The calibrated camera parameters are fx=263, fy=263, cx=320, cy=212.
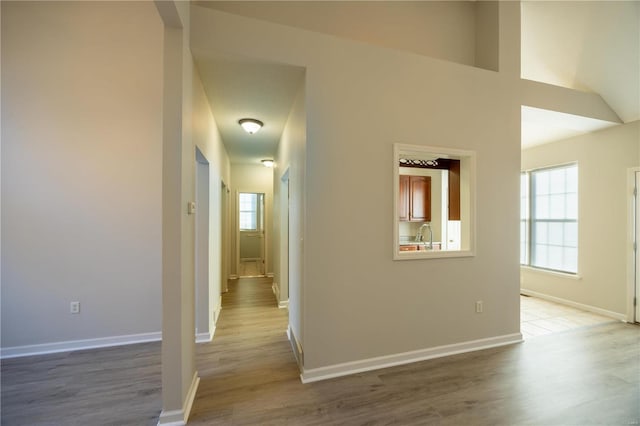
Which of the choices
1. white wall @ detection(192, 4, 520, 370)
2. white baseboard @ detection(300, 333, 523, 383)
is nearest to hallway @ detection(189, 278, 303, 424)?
white baseboard @ detection(300, 333, 523, 383)

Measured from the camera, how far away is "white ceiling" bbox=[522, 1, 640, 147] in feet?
9.54

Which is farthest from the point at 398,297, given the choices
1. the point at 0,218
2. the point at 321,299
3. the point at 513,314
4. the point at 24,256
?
the point at 0,218

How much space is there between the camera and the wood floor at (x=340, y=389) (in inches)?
73.6

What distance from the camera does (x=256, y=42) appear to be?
7.23 ft


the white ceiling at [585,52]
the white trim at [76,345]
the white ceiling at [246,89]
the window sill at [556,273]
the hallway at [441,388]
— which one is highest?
the white ceiling at [585,52]

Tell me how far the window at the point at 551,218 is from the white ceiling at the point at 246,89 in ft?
15.6

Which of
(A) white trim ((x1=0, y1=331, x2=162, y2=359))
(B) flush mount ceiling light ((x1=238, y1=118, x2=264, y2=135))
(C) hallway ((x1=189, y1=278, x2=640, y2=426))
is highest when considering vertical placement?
(B) flush mount ceiling light ((x1=238, y1=118, x2=264, y2=135))

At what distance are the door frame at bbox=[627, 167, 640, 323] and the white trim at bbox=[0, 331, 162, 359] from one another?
243 inches

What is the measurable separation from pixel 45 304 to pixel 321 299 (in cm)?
296

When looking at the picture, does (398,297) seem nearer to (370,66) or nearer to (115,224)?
(370,66)

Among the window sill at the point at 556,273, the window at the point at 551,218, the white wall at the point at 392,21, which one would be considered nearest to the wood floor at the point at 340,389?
the window sill at the point at 556,273

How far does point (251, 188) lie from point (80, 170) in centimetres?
396

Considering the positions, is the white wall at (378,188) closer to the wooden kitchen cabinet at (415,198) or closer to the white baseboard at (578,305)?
the wooden kitchen cabinet at (415,198)

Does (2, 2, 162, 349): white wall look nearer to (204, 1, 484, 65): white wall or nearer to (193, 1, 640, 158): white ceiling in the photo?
(193, 1, 640, 158): white ceiling
